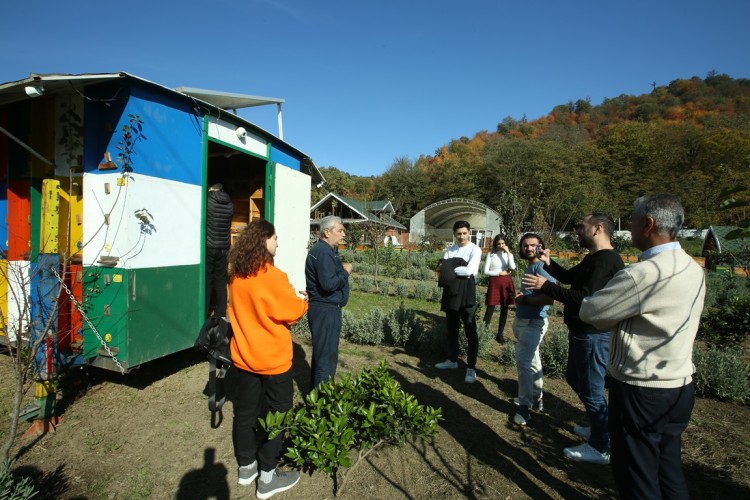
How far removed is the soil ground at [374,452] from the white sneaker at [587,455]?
0.05 m

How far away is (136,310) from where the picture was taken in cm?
356

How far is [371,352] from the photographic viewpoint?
5.72 m

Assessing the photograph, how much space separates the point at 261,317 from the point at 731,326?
738cm

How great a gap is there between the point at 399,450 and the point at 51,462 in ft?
9.06

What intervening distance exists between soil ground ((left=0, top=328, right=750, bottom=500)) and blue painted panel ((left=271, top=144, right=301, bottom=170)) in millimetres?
3276

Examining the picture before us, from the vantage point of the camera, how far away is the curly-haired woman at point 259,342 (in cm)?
244

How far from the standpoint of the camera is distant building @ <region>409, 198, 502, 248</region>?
3594 centimetres

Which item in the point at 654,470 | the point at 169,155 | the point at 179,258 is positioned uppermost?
the point at 169,155

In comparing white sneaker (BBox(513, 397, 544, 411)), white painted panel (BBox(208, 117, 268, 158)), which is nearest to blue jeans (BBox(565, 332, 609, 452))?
white sneaker (BBox(513, 397, 544, 411))

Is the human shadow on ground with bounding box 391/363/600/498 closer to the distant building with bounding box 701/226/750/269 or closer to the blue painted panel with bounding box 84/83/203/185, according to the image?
the blue painted panel with bounding box 84/83/203/185

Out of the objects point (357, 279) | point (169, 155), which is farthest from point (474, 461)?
point (357, 279)

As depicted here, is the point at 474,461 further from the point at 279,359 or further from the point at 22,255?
the point at 22,255

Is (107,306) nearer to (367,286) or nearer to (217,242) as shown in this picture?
(217,242)

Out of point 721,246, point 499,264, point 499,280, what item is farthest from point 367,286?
point 721,246
